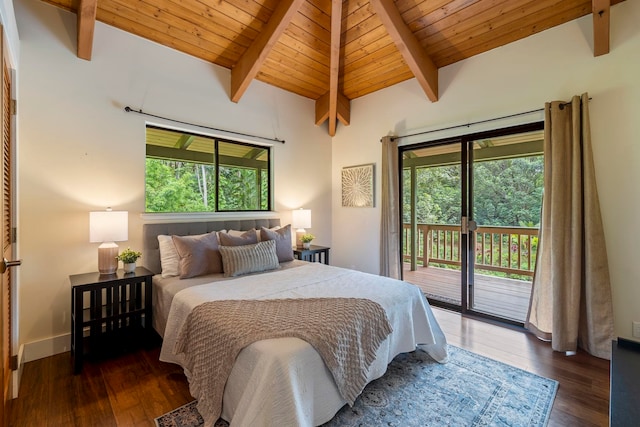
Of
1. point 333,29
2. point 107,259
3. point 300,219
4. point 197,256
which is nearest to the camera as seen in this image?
point 107,259

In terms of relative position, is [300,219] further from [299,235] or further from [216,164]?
[216,164]

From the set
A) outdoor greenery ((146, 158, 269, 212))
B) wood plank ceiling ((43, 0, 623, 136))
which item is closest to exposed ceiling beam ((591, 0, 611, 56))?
wood plank ceiling ((43, 0, 623, 136))

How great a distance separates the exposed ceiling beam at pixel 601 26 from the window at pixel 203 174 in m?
3.51

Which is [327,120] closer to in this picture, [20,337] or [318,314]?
[318,314]

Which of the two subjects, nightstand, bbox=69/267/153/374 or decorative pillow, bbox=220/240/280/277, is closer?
nightstand, bbox=69/267/153/374

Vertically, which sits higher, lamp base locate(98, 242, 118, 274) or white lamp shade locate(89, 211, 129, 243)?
white lamp shade locate(89, 211, 129, 243)

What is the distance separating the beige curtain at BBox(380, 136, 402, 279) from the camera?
155 inches

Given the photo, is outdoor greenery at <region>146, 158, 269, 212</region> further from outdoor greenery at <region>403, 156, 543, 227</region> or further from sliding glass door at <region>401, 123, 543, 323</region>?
outdoor greenery at <region>403, 156, 543, 227</region>

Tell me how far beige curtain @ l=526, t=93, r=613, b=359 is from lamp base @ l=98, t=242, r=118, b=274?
12.7 feet

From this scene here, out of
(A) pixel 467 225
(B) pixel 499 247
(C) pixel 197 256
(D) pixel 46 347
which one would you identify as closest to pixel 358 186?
(A) pixel 467 225

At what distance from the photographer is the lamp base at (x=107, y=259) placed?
2578 mm

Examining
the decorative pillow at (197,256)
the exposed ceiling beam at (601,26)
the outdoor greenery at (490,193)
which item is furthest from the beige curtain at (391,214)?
the decorative pillow at (197,256)

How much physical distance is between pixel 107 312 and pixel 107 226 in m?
0.73

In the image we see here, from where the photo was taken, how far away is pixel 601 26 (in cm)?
244
